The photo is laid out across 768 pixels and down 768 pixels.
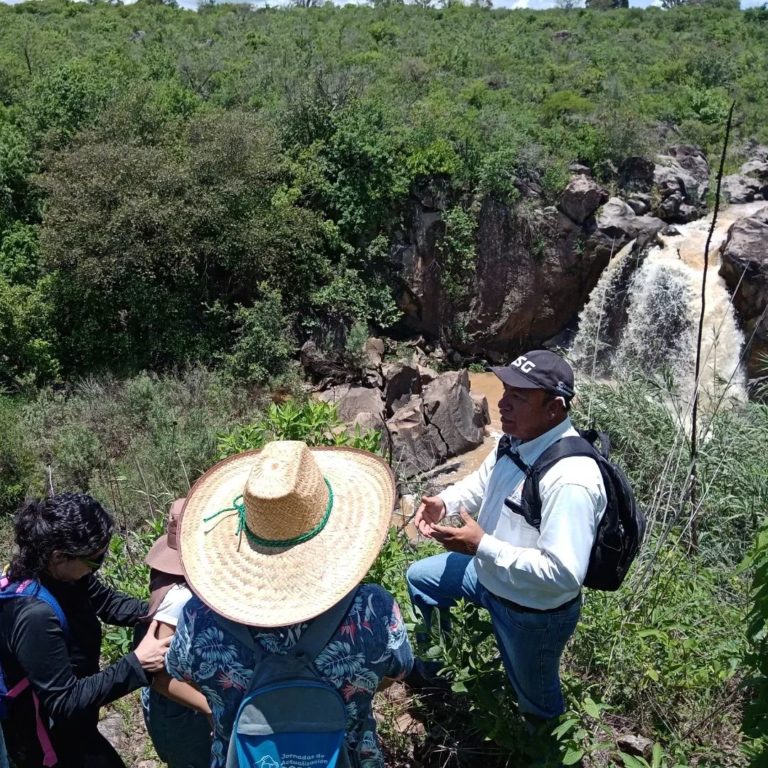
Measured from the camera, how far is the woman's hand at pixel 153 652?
2.03 metres

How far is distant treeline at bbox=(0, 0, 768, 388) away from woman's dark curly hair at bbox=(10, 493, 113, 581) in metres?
9.39

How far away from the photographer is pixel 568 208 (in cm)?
1380

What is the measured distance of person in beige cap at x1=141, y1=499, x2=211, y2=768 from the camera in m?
2.07

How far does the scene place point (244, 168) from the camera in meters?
11.6

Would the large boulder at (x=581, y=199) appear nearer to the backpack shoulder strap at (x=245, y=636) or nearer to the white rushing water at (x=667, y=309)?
the white rushing water at (x=667, y=309)

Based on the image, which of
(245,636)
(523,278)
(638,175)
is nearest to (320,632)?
(245,636)

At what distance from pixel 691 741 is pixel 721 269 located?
38.2 ft

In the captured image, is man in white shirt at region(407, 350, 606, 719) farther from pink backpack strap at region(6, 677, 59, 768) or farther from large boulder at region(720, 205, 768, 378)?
large boulder at region(720, 205, 768, 378)

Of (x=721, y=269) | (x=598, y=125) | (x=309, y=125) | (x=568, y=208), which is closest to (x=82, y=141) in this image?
(x=309, y=125)

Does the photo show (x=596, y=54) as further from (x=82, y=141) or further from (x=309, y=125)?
(x=82, y=141)

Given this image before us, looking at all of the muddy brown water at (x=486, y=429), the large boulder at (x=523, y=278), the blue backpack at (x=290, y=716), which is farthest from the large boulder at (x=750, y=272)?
the blue backpack at (x=290, y=716)

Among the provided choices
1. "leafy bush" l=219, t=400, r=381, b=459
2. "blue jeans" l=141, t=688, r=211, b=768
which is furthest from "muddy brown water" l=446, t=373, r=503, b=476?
"blue jeans" l=141, t=688, r=211, b=768

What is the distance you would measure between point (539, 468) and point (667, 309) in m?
11.9

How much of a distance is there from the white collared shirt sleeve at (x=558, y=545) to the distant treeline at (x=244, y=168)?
31.8 ft
